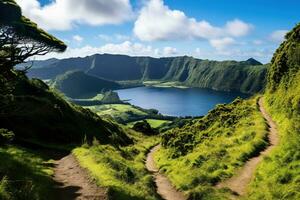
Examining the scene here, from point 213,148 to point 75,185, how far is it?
66.1 feet

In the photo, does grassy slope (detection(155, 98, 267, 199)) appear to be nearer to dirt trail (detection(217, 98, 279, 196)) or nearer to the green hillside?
the green hillside

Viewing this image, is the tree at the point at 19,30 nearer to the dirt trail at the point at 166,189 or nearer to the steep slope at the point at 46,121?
the steep slope at the point at 46,121

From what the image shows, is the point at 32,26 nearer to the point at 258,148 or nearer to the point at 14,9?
the point at 14,9

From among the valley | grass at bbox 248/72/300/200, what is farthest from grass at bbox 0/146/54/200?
grass at bbox 248/72/300/200

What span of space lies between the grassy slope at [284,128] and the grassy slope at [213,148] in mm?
2402

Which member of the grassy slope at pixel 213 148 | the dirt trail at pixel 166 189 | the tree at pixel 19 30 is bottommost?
the dirt trail at pixel 166 189

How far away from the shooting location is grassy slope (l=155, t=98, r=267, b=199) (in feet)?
92.7

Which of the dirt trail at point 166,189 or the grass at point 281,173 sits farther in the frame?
the dirt trail at point 166,189

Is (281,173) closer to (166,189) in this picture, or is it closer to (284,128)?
(166,189)

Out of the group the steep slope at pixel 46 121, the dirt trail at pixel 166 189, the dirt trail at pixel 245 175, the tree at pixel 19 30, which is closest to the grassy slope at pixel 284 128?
the dirt trail at pixel 245 175

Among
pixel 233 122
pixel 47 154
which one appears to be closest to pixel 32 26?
pixel 47 154

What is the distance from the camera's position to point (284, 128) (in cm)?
4150

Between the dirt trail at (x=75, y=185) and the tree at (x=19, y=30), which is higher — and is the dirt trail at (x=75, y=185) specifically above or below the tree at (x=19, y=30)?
below

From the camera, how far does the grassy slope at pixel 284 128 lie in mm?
23703
